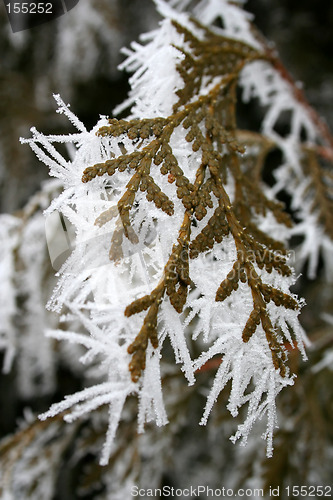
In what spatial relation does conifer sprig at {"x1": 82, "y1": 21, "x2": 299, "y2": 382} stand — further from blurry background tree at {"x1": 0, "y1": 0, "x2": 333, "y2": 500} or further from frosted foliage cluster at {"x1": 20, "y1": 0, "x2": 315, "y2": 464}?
blurry background tree at {"x1": 0, "y1": 0, "x2": 333, "y2": 500}

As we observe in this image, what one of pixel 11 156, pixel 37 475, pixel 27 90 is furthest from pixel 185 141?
pixel 27 90

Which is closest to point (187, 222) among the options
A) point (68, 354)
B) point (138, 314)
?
point (138, 314)

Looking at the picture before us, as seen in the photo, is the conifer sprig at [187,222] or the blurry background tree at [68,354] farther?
the blurry background tree at [68,354]

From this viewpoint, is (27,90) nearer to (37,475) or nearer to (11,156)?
(11,156)

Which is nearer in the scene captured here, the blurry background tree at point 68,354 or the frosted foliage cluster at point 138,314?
the frosted foliage cluster at point 138,314

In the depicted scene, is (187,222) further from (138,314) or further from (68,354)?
(68,354)

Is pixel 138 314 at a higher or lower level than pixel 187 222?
lower

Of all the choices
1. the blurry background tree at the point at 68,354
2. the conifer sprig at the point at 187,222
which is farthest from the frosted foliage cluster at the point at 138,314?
the blurry background tree at the point at 68,354

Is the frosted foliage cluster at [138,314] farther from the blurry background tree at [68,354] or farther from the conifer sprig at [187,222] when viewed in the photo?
the blurry background tree at [68,354]
